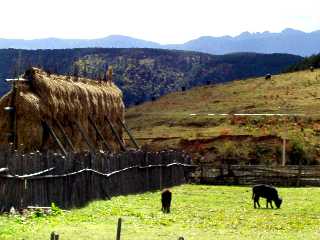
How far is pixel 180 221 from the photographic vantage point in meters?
25.6

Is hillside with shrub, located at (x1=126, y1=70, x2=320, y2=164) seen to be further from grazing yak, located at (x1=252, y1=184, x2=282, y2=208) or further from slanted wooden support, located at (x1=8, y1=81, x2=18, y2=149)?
grazing yak, located at (x1=252, y1=184, x2=282, y2=208)

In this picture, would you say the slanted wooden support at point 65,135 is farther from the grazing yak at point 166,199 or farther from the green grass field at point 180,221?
the grazing yak at point 166,199

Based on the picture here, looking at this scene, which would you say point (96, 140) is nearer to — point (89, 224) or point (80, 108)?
point (80, 108)

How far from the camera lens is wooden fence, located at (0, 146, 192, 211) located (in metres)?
25.1

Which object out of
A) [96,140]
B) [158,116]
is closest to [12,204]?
[96,140]

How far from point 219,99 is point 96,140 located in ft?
140

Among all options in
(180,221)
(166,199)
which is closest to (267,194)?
(166,199)

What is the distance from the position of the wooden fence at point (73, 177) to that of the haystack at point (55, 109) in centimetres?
373

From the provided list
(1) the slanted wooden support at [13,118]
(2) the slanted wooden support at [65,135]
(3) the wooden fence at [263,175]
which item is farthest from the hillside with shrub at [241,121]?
(1) the slanted wooden support at [13,118]

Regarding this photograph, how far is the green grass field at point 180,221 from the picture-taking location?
70.2ft

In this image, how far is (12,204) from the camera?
82.1 feet

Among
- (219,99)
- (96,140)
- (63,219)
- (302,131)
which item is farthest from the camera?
(219,99)

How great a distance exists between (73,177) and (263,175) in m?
21.6

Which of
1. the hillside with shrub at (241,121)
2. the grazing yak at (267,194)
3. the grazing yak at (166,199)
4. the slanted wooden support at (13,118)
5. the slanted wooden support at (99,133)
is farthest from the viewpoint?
the hillside with shrub at (241,121)
